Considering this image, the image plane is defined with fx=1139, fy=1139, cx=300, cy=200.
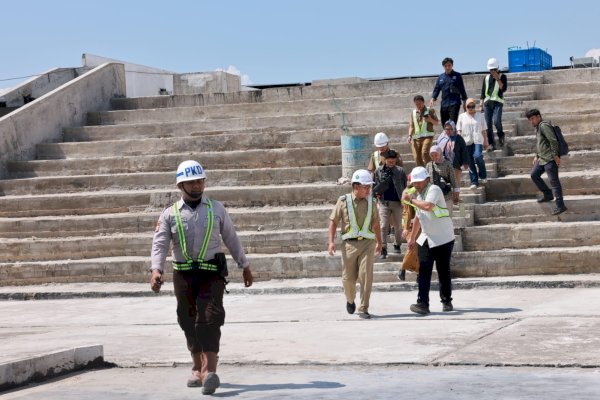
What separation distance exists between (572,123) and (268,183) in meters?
5.33

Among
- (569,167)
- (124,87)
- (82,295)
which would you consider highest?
(124,87)

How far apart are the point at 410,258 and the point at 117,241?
6.26 m

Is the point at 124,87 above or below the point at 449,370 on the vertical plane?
above

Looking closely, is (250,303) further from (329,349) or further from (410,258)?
(329,349)

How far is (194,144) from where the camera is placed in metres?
21.6

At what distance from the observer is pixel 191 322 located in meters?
8.66

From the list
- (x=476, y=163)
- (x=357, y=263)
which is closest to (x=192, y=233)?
(x=357, y=263)

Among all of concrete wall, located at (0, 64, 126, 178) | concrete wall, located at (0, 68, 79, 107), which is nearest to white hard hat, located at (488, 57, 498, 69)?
concrete wall, located at (0, 64, 126, 178)

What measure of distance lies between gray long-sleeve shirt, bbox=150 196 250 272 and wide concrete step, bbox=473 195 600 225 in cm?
846

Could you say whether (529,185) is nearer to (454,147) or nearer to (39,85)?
(454,147)

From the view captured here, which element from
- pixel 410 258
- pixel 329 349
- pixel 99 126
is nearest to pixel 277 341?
pixel 329 349

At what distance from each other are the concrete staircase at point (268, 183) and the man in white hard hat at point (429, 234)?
2.81 metres

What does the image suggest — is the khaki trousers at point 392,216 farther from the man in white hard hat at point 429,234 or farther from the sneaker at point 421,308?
the sneaker at point 421,308

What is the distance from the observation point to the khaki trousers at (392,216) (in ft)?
51.6
